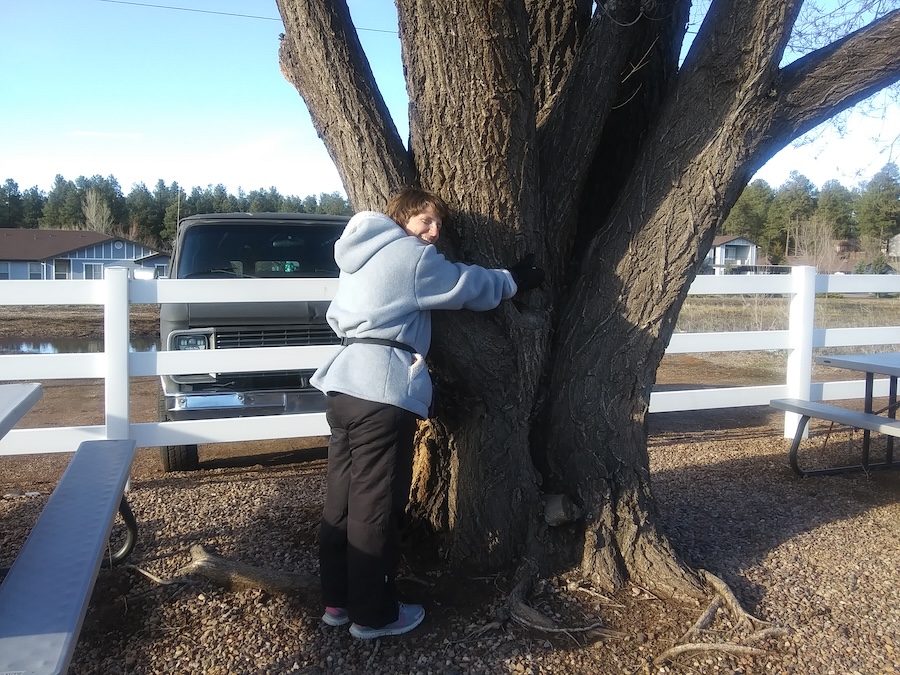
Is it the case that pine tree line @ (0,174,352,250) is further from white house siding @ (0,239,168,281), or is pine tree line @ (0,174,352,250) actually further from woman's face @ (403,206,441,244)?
woman's face @ (403,206,441,244)

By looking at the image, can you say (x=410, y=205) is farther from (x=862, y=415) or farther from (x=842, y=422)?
(x=862, y=415)

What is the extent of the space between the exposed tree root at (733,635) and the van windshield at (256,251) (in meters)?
4.33

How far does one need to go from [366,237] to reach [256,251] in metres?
3.96

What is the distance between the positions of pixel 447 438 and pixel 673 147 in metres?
1.72

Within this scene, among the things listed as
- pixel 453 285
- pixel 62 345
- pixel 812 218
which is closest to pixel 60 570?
pixel 453 285

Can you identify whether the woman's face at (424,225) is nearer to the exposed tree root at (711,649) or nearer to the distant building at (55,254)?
the exposed tree root at (711,649)

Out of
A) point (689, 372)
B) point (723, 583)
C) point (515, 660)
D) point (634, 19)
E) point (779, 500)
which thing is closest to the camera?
point (515, 660)

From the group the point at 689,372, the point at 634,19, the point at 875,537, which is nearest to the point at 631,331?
the point at 634,19

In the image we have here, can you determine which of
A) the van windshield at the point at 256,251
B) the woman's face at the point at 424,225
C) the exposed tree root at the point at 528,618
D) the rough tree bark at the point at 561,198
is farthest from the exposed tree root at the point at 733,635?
the van windshield at the point at 256,251

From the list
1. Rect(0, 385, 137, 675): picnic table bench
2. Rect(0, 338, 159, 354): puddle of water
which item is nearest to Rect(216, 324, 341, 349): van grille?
Rect(0, 385, 137, 675): picnic table bench

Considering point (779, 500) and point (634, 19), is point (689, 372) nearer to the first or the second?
point (779, 500)

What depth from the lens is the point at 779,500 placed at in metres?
4.89

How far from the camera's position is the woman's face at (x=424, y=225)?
310 cm

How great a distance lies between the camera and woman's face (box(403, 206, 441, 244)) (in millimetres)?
3096
